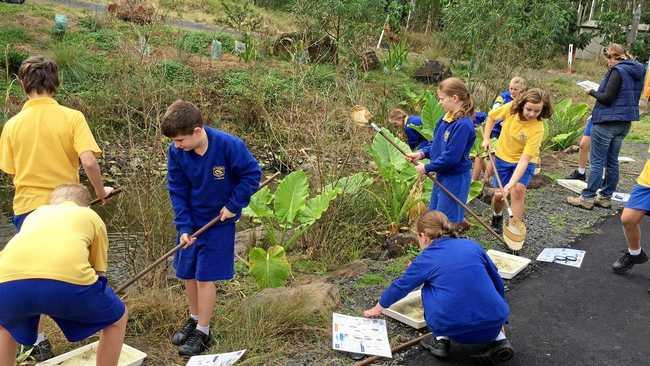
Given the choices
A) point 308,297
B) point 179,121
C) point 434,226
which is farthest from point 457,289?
point 179,121

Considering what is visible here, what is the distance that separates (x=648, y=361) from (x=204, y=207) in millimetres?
2811

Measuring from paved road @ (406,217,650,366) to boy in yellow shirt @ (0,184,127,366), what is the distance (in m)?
1.84

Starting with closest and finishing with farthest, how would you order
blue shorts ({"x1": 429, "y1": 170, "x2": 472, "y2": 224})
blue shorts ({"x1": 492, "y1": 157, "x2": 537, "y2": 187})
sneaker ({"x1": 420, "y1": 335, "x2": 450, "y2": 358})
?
sneaker ({"x1": 420, "y1": 335, "x2": 450, "y2": 358}), blue shorts ({"x1": 429, "y1": 170, "x2": 472, "y2": 224}), blue shorts ({"x1": 492, "y1": 157, "x2": 537, "y2": 187})

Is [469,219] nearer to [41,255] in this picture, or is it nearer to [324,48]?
[41,255]

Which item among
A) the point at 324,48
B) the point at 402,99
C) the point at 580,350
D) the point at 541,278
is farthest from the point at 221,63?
the point at 580,350

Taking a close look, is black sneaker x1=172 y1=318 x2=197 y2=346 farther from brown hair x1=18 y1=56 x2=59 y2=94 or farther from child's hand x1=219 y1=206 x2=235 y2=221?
brown hair x1=18 y1=56 x2=59 y2=94

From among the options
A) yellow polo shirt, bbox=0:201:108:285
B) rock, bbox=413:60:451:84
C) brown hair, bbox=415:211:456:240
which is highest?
yellow polo shirt, bbox=0:201:108:285

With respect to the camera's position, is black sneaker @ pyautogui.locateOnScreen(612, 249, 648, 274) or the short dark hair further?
black sneaker @ pyautogui.locateOnScreen(612, 249, 648, 274)

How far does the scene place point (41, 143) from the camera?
365cm

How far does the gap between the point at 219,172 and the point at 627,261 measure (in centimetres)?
346

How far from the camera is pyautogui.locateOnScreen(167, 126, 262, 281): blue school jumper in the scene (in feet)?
11.7

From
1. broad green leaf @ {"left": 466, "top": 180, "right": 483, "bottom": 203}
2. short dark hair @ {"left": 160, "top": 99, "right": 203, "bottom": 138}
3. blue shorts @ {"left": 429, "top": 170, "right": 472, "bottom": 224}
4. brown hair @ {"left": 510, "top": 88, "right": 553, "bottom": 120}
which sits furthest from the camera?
broad green leaf @ {"left": 466, "top": 180, "right": 483, "bottom": 203}

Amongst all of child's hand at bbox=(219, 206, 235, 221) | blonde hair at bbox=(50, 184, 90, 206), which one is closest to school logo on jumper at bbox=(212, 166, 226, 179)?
child's hand at bbox=(219, 206, 235, 221)

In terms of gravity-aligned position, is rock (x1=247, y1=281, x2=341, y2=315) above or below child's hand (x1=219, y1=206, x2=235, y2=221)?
below
